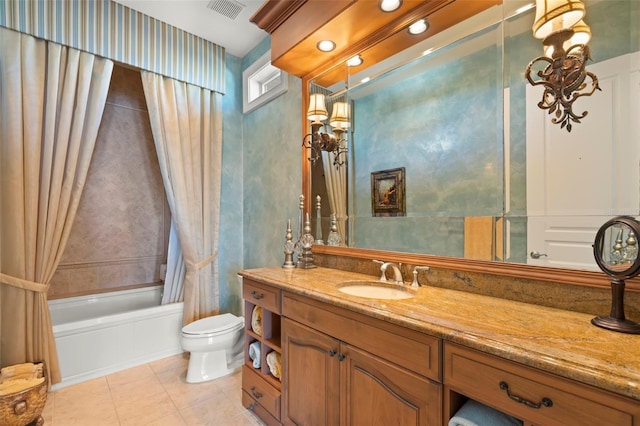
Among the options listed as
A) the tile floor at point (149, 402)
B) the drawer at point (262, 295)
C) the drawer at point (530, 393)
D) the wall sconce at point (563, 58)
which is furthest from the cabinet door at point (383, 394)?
the wall sconce at point (563, 58)

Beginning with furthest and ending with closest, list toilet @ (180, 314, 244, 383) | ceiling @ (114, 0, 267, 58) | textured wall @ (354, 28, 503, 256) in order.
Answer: ceiling @ (114, 0, 267, 58)
toilet @ (180, 314, 244, 383)
textured wall @ (354, 28, 503, 256)

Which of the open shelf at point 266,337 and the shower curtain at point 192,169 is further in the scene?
the shower curtain at point 192,169

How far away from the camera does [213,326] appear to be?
2316mm

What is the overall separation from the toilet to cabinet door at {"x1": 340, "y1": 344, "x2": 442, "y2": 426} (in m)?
1.33

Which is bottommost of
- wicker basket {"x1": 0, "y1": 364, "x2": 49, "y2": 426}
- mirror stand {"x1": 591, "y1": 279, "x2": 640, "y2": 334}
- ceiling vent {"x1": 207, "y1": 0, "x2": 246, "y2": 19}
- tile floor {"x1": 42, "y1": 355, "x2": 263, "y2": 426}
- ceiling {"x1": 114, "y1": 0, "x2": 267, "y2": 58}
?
tile floor {"x1": 42, "y1": 355, "x2": 263, "y2": 426}

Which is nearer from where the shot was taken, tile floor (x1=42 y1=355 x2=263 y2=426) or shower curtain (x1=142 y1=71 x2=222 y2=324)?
tile floor (x1=42 y1=355 x2=263 y2=426)

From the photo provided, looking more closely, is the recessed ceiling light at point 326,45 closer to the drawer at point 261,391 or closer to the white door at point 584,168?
the white door at point 584,168

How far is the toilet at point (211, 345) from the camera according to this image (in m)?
2.18

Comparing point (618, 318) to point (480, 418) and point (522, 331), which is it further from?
point (480, 418)

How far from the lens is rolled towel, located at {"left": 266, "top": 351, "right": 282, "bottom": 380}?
1.71 metres

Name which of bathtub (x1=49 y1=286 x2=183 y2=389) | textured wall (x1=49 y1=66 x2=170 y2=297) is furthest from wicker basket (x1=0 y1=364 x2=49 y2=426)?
textured wall (x1=49 y1=66 x2=170 y2=297)

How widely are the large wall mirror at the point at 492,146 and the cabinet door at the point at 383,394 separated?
641mm

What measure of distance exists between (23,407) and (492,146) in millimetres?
2864

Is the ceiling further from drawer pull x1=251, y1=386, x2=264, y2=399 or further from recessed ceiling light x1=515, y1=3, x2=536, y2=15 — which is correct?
drawer pull x1=251, y1=386, x2=264, y2=399
